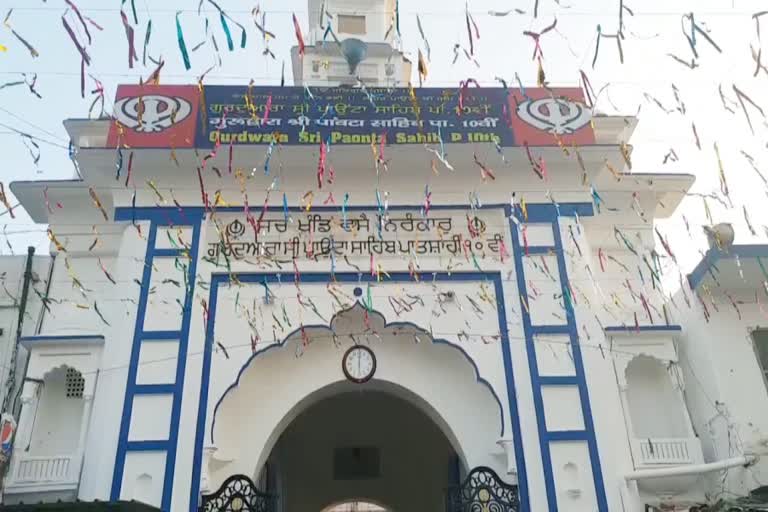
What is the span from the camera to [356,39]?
1434 cm

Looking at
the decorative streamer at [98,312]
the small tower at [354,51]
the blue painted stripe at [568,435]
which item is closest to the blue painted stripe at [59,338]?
the decorative streamer at [98,312]

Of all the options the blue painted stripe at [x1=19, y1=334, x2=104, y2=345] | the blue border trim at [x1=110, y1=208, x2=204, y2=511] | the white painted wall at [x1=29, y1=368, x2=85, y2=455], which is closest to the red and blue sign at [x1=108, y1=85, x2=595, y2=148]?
the blue border trim at [x1=110, y1=208, x2=204, y2=511]

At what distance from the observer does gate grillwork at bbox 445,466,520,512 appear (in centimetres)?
721

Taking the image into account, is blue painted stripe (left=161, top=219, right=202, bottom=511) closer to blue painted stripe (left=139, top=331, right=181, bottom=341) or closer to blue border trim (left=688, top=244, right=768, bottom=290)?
blue painted stripe (left=139, top=331, right=181, bottom=341)

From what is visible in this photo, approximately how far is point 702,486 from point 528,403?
7.05 ft

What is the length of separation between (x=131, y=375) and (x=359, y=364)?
2.55 metres

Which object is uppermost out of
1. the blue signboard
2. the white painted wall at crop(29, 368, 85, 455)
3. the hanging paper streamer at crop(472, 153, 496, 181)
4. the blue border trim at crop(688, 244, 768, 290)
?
the blue signboard

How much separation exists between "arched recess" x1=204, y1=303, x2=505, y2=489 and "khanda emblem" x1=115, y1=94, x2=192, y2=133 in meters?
3.14

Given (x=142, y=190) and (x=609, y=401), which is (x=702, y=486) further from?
(x=142, y=190)

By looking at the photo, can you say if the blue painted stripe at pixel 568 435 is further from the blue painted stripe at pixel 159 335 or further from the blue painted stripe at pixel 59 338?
the blue painted stripe at pixel 59 338

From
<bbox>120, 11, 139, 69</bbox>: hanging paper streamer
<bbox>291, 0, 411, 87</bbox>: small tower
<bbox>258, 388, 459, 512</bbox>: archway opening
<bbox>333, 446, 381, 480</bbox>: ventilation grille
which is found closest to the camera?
<bbox>120, 11, 139, 69</bbox>: hanging paper streamer

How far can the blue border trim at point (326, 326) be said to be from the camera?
718cm

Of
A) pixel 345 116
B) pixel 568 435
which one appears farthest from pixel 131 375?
pixel 568 435

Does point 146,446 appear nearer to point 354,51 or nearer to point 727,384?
point 727,384
